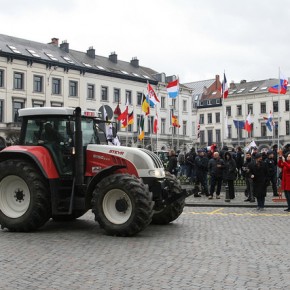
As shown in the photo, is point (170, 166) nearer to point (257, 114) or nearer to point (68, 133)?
point (68, 133)

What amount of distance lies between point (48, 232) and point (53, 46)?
52764mm

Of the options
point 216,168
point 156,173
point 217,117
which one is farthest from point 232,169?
point 217,117

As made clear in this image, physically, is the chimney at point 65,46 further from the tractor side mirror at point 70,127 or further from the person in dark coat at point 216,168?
the tractor side mirror at point 70,127

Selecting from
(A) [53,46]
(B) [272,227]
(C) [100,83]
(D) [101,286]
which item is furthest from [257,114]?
(D) [101,286]

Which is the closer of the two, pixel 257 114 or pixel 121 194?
pixel 121 194

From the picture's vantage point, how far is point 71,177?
10.4 meters

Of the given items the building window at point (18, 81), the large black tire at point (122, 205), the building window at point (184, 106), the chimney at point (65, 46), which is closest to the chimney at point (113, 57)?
the chimney at point (65, 46)

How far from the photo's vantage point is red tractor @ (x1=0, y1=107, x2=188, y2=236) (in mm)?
9875

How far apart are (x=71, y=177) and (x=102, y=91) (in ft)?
173

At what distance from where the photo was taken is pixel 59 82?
57.0 meters

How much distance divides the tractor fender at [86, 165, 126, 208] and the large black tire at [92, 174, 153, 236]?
170 mm

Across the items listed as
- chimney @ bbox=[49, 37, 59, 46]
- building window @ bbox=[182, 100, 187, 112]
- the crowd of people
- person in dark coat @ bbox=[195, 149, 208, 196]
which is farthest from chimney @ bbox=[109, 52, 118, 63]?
person in dark coat @ bbox=[195, 149, 208, 196]

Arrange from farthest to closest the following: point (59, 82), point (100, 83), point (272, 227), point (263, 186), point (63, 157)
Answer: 1. point (100, 83)
2. point (59, 82)
3. point (263, 186)
4. point (272, 227)
5. point (63, 157)

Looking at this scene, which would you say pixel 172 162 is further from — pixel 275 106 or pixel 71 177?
pixel 275 106
